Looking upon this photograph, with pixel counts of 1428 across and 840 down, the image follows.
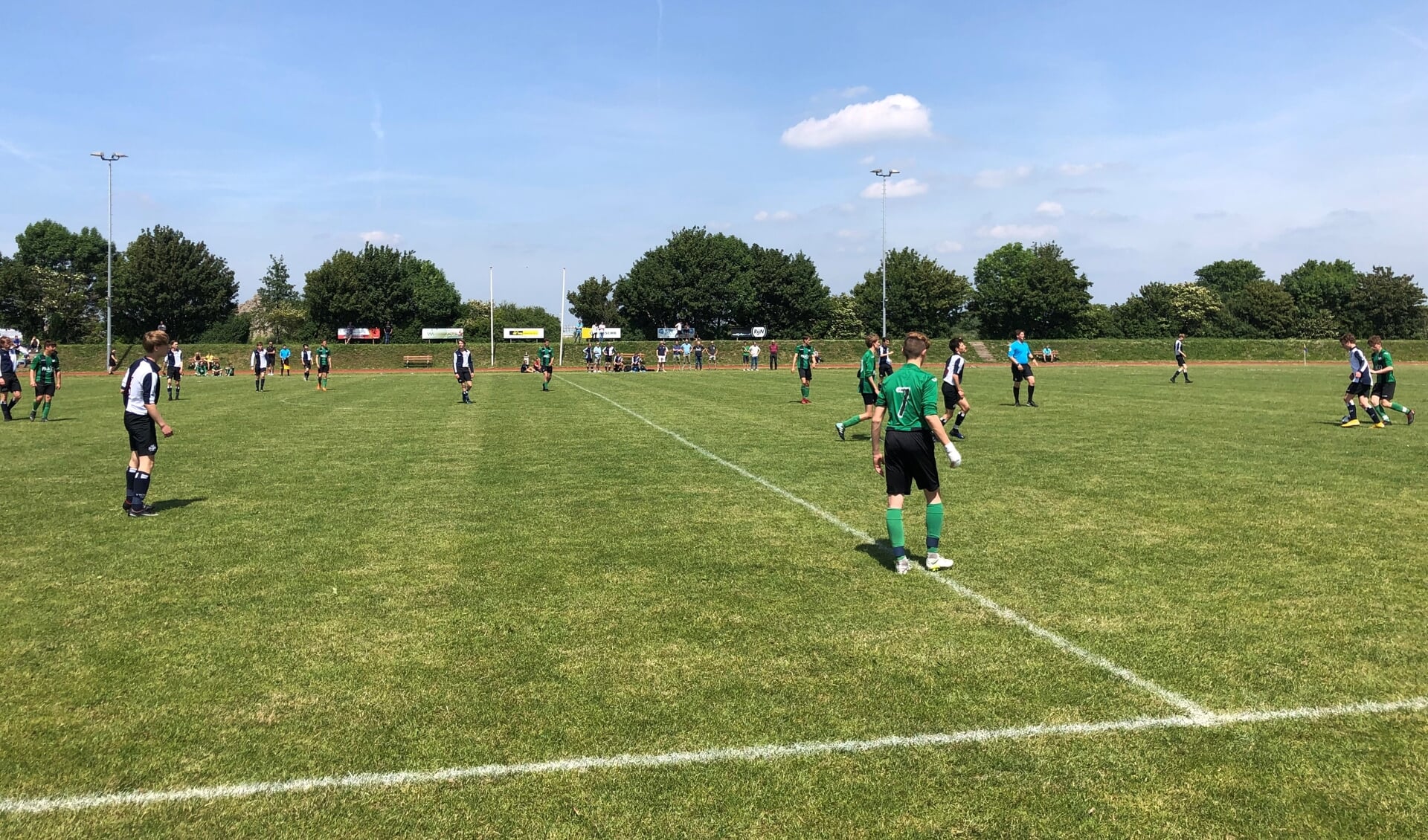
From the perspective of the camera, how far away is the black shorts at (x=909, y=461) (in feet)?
24.2

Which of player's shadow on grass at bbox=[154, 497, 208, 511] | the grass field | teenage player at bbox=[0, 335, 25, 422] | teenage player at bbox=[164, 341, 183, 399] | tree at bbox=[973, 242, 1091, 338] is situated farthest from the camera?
tree at bbox=[973, 242, 1091, 338]

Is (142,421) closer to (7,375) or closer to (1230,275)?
(7,375)

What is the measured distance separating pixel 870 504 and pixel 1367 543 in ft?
15.6

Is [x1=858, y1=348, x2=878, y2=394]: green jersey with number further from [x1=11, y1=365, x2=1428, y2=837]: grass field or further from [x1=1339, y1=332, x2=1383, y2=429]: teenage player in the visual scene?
[x1=1339, y1=332, x2=1383, y2=429]: teenage player

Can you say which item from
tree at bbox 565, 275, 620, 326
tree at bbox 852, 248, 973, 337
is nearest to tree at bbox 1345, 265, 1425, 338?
tree at bbox 852, 248, 973, 337

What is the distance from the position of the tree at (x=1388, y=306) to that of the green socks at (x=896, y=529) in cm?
11674

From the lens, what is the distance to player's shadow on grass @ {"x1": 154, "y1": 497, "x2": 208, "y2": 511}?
10.4 m

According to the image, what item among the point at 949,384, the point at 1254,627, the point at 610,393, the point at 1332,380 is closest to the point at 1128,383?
the point at 1332,380

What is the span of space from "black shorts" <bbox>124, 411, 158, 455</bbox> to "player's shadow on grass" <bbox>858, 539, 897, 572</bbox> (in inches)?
315

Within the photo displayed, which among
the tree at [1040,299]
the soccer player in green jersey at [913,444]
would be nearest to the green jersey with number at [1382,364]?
the soccer player in green jersey at [913,444]

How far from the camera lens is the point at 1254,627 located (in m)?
5.89

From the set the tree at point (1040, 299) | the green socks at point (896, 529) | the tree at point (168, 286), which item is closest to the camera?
the green socks at point (896, 529)

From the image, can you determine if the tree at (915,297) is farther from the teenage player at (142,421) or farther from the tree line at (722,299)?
the teenage player at (142,421)

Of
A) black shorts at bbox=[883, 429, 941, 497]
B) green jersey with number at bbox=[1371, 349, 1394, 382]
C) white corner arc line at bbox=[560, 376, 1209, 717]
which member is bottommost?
white corner arc line at bbox=[560, 376, 1209, 717]
